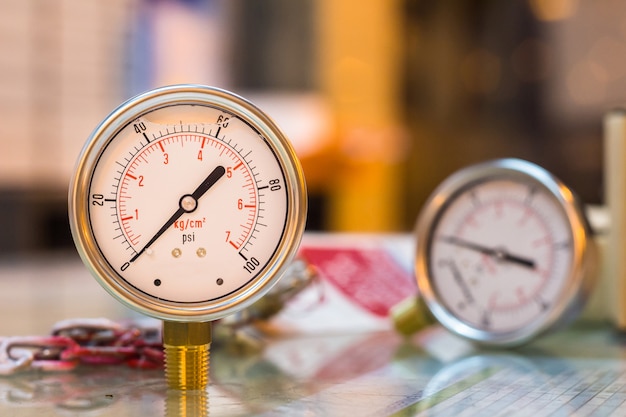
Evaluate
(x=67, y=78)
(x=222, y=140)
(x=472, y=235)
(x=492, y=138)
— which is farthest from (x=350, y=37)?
(x=222, y=140)

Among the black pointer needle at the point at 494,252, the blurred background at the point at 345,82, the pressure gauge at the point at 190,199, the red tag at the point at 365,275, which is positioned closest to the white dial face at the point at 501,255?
the black pointer needle at the point at 494,252

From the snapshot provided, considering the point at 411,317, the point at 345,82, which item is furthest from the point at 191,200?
the point at 345,82

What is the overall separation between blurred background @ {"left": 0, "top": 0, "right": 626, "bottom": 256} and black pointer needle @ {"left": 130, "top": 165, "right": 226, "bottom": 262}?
330 cm

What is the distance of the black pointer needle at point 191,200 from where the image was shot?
1052 millimetres

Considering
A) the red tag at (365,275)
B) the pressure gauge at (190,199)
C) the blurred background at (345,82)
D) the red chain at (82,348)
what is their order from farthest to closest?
the blurred background at (345,82), the red tag at (365,275), the red chain at (82,348), the pressure gauge at (190,199)

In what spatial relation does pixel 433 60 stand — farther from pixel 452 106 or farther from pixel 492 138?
pixel 492 138

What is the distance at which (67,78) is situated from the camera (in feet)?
14.1

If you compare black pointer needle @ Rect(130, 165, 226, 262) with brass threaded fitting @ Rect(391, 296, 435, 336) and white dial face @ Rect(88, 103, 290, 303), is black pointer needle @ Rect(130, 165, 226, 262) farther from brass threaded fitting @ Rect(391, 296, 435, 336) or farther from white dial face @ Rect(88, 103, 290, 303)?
brass threaded fitting @ Rect(391, 296, 435, 336)

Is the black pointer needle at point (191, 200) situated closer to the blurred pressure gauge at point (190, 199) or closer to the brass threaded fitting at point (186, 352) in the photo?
the blurred pressure gauge at point (190, 199)

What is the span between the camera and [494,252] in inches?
55.3

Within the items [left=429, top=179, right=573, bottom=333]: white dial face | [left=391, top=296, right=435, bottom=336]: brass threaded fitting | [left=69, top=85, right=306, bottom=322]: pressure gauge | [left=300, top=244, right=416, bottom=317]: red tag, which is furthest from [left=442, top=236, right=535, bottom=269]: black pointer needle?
[left=69, top=85, right=306, bottom=322]: pressure gauge

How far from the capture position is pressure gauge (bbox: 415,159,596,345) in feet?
4.39

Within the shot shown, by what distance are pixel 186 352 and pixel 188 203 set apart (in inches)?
7.7

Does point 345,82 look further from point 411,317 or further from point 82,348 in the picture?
point 82,348
